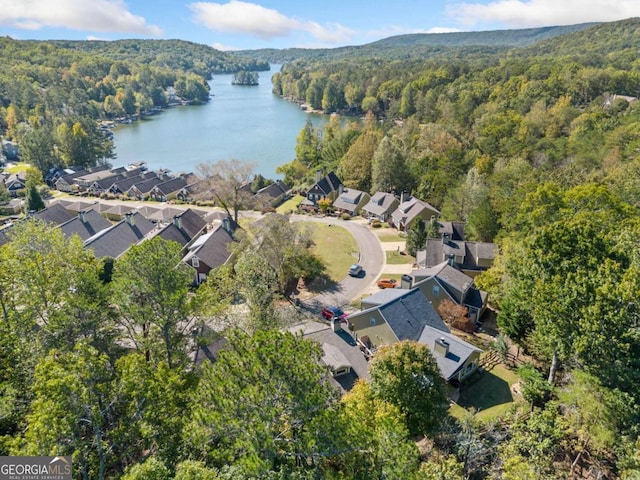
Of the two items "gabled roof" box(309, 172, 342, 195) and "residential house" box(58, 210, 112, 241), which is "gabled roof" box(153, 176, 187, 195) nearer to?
"residential house" box(58, 210, 112, 241)

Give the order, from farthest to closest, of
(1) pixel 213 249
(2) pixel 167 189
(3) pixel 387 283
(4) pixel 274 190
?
(2) pixel 167 189 < (4) pixel 274 190 < (1) pixel 213 249 < (3) pixel 387 283

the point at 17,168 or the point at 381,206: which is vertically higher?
the point at 381,206

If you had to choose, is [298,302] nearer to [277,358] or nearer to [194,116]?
[277,358]

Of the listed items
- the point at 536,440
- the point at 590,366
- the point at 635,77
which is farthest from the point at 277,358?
the point at 635,77

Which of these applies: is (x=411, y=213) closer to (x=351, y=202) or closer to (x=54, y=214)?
(x=351, y=202)

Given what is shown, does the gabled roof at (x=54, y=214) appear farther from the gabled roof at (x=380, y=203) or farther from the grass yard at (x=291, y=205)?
the gabled roof at (x=380, y=203)

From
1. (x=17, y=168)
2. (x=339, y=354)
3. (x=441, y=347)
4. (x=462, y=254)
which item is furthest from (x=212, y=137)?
(x=441, y=347)
